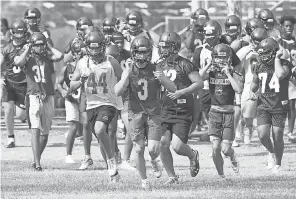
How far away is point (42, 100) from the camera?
14.0 metres

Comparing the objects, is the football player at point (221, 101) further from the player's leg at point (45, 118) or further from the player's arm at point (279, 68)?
the player's leg at point (45, 118)

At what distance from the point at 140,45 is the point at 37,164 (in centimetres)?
303

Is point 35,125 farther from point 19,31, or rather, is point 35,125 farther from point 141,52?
point 141,52

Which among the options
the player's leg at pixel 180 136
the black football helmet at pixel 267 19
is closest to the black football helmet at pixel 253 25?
the black football helmet at pixel 267 19

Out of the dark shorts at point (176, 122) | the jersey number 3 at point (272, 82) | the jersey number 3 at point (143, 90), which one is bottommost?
the dark shorts at point (176, 122)

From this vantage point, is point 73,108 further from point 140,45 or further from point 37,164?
point 140,45

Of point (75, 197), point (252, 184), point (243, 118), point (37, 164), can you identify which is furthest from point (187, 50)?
point (75, 197)

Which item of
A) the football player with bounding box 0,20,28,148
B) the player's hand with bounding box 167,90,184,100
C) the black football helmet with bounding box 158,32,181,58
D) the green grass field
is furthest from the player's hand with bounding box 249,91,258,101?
the football player with bounding box 0,20,28,148

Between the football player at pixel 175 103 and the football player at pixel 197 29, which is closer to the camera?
the football player at pixel 175 103

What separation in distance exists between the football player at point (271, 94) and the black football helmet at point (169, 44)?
149cm

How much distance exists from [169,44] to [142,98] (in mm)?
954

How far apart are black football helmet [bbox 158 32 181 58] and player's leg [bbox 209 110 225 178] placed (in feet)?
3.63

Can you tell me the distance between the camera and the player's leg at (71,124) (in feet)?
47.6

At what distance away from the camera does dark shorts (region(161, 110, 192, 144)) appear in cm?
1209
